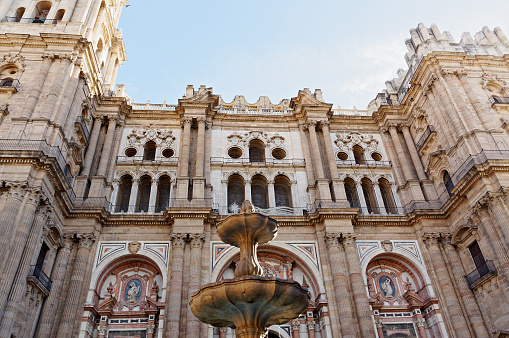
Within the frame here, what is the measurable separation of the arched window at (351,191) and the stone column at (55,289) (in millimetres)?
13774

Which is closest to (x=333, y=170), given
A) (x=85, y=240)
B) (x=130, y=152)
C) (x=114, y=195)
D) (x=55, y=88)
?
(x=130, y=152)

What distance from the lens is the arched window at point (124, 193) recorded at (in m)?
20.6

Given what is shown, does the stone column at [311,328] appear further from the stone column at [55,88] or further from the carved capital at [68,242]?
the stone column at [55,88]

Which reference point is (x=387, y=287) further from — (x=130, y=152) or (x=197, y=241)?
(x=130, y=152)

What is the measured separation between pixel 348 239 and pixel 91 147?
1361 centimetres

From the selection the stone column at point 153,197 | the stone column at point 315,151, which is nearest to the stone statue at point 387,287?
the stone column at point 315,151

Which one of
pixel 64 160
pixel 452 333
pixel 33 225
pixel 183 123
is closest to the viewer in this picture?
pixel 33 225

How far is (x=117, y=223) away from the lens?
19000mm

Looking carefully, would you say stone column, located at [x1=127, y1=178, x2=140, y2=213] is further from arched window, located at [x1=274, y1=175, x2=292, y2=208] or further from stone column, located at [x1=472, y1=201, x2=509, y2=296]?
stone column, located at [x1=472, y1=201, x2=509, y2=296]

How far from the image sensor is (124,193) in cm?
2138

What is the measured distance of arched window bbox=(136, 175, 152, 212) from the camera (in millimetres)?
20812

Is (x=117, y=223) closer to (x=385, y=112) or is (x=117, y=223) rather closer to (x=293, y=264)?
(x=293, y=264)

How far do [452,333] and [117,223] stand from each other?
1511cm

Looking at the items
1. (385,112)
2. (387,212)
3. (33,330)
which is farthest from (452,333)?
(33,330)
